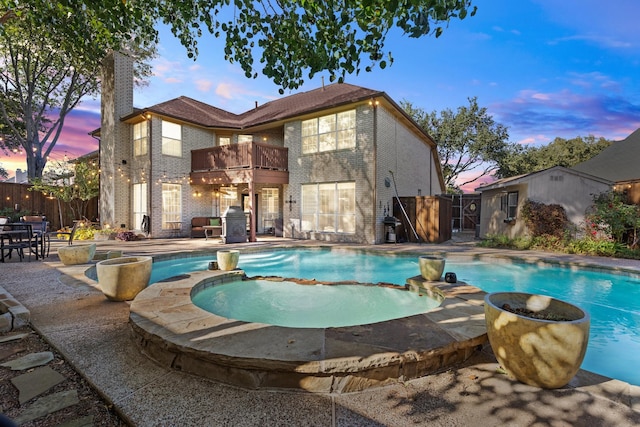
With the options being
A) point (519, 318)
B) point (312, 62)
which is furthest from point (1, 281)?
point (519, 318)

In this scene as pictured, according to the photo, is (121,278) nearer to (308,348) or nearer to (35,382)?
(35,382)

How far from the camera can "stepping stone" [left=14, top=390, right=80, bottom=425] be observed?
1.79 metres

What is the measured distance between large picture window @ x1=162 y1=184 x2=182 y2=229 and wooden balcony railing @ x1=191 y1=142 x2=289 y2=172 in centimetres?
A: 125

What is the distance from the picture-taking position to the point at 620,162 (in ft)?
47.6

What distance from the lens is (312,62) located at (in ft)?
11.8

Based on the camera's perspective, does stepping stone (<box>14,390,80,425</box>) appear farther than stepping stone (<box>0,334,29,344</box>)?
No

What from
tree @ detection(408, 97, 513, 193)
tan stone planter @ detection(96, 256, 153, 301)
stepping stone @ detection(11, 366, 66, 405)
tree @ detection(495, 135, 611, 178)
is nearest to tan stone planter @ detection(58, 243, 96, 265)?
tan stone planter @ detection(96, 256, 153, 301)

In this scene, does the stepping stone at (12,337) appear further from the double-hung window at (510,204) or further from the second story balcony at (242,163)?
the double-hung window at (510,204)

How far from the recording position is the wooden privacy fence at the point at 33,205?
1417 cm

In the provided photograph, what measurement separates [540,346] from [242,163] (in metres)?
11.9

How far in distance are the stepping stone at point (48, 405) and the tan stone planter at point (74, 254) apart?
577 centimetres

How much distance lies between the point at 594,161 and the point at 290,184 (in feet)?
57.6

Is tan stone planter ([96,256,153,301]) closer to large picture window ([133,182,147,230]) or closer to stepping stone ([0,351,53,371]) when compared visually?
stepping stone ([0,351,53,371])

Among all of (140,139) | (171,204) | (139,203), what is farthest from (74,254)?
(140,139)
